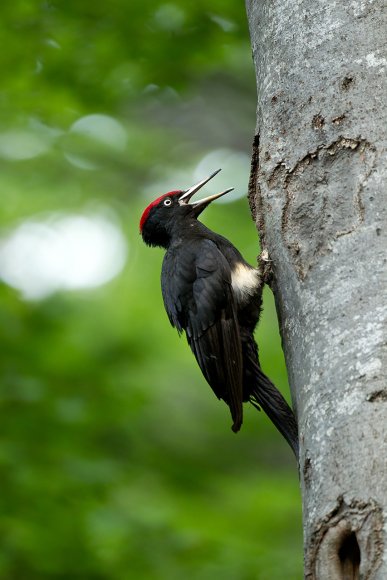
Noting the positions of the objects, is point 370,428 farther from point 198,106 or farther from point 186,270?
point 198,106

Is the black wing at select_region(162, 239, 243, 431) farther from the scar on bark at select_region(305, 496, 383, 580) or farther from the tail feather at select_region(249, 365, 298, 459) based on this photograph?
the scar on bark at select_region(305, 496, 383, 580)

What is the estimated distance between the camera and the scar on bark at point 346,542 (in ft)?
6.64

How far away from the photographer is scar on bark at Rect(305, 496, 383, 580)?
6.64 ft

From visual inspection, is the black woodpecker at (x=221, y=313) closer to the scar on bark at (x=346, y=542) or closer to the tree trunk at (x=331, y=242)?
the tree trunk at (x=331, y=242)

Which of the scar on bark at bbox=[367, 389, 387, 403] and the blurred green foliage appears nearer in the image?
the scar on bark at bbox=[367, 389, 387, 403]

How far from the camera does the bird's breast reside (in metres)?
4.08

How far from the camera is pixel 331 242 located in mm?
2570

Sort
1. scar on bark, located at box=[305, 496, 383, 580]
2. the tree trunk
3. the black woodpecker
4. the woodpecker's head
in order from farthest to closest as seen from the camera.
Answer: the woodpecker's head → the black woodpecker → the tree trunk → scar on bark, located at box=[305, 496, 383, 580]

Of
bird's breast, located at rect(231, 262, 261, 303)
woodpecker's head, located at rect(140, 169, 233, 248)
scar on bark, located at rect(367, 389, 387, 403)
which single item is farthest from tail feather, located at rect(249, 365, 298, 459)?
woodpecker's head, located at rect(140, 169, 233, 248)

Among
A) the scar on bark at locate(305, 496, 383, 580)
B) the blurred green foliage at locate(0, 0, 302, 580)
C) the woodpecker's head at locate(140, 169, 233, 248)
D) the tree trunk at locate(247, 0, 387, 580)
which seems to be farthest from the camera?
the woodpecker's head at locate(140, 169, 233, 248)

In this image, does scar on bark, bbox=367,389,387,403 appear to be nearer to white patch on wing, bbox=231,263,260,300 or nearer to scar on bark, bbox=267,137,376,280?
scar on bark, bbox=267,137,376,280

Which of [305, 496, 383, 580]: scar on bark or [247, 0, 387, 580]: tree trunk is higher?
[247, 0, 387, 580]: tree trunk

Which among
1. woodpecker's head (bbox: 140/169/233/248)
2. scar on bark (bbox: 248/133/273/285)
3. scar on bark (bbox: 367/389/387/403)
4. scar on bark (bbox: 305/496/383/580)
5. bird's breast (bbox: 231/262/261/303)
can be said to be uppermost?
woodpecker's head (bbox: 140/169/233/248)

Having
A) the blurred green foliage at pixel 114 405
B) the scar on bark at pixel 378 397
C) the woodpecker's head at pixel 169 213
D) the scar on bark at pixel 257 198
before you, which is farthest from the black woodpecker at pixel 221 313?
the blurred green foliage at pixel 114 405
